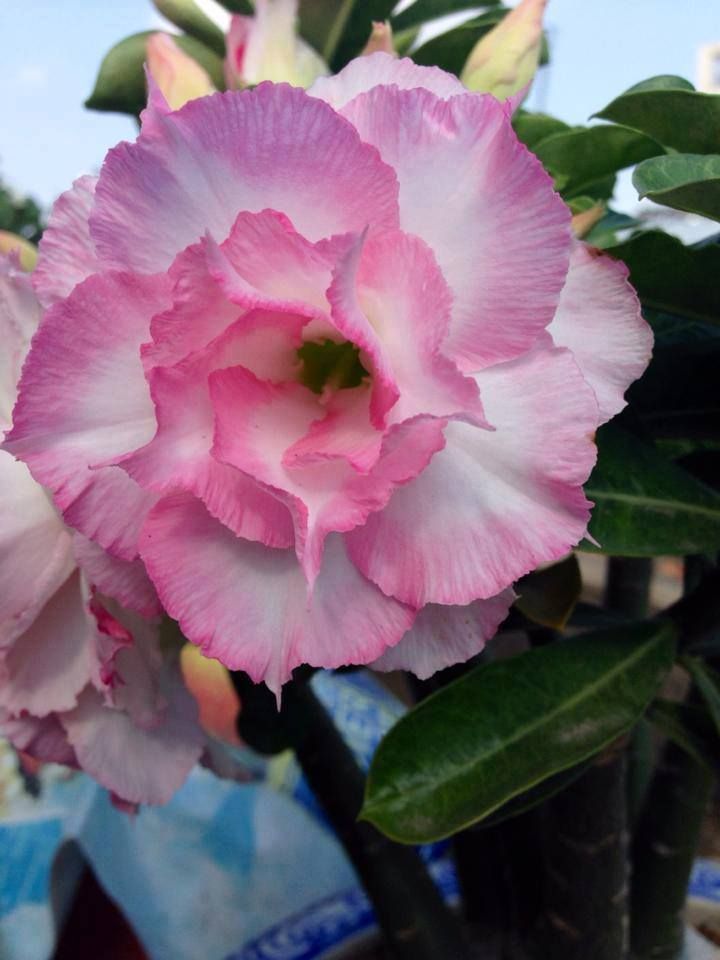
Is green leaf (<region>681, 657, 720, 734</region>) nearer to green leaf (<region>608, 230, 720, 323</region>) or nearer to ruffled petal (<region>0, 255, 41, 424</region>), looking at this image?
green leaf (<region>608, 230, 720, 323</region>)

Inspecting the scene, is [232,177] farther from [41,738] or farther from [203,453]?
[41,738]

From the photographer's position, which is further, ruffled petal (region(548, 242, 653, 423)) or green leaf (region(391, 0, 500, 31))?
green leaf (region(391, 0, 500, 31))

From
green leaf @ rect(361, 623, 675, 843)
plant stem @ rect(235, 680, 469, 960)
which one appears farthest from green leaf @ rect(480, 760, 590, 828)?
plant stem @ rect(235, 680, 469, 960)

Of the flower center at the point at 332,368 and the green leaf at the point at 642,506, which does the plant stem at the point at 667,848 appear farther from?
the flower center at the point at 332,368

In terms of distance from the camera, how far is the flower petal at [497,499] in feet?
0.82

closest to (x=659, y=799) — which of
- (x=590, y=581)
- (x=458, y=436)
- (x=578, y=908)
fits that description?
(x=578, y=908)

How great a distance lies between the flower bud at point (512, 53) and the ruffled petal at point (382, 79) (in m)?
0.10

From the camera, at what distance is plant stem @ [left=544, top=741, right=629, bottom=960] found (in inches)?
18.7

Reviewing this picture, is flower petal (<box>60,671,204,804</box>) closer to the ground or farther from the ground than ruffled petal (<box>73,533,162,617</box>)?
closer to the ground

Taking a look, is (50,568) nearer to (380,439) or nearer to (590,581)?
(380,439)

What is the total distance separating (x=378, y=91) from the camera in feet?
0.80

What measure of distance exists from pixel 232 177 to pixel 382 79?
0.06 metres

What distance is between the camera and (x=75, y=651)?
1.13ft

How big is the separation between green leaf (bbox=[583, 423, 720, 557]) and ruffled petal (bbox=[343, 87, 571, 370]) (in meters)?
0.11
